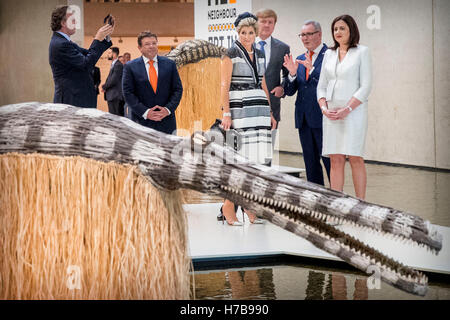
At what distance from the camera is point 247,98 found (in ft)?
16.9

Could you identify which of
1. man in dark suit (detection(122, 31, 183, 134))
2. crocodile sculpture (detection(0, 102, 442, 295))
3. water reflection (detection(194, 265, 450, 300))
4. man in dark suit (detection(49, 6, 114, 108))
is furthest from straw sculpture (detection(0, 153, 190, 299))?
man in dark suit (detection(122, 31, 183, 134))

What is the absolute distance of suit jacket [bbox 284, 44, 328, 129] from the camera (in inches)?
213

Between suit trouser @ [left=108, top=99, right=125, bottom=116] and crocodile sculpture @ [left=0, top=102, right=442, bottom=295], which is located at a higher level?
suit trouser @ [left=108, top=99, right=125, bottom=116]

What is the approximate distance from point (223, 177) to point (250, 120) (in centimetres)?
256

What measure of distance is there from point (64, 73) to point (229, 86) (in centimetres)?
126

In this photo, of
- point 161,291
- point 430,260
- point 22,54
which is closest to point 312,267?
point 430,260

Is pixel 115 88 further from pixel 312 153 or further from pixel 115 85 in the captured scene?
pixel 312 153

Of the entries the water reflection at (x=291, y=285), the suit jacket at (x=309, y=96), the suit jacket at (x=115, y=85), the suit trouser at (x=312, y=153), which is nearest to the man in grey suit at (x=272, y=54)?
the suit jacket at (x=309, y=96)

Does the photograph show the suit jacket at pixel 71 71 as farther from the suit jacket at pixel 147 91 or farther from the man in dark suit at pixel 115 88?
the man in dark suit at pixel 115 88

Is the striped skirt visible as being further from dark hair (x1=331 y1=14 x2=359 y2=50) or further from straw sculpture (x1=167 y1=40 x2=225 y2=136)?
straw sculpture (x1=167 y1=40 x2=225 y2=136)

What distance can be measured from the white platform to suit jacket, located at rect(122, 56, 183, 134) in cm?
88
